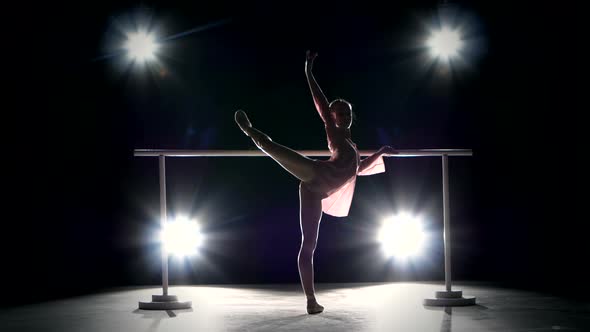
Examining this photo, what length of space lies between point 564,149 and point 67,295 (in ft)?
16.0

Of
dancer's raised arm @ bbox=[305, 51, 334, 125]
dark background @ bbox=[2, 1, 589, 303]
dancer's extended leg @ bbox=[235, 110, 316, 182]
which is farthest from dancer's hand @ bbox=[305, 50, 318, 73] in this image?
dark background @ bbox=[2, 1, 589, 303]

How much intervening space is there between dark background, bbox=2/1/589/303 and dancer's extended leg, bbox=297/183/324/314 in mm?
2446

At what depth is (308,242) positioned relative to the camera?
16.6ft

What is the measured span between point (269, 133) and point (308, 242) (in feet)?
8.66

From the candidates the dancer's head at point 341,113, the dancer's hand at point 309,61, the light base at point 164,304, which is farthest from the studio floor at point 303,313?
the dancer's hand at point 309,61

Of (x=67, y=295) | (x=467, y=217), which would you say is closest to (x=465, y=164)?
(x=467, y=217)

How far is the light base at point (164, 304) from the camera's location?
213 inches

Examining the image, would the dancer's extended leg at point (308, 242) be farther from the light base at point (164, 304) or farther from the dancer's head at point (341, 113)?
the light base at point (164, 304)

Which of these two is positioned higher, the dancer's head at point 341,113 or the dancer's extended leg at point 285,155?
the dancer's head at point 341,113

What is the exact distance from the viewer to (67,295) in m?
6.36

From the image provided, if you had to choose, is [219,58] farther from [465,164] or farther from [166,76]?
[465,164]

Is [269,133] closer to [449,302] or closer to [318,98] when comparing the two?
[318,98]

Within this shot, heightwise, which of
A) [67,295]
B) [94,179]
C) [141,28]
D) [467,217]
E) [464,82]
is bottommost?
[67,295]

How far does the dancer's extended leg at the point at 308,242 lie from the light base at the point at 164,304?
3.19 feet
